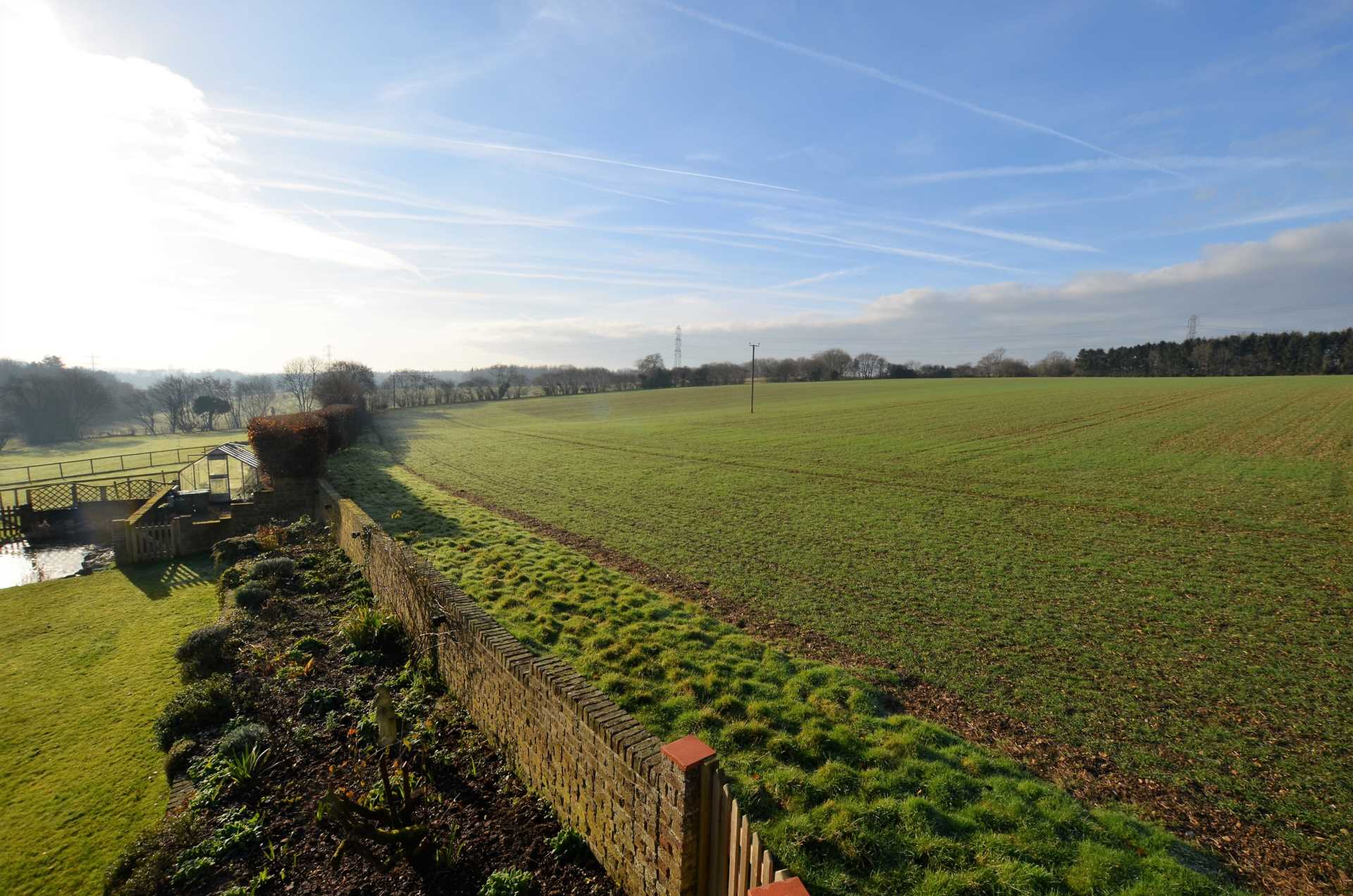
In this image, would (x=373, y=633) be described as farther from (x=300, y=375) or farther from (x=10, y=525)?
(x=300, y=375)

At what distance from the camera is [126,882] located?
4457 mm

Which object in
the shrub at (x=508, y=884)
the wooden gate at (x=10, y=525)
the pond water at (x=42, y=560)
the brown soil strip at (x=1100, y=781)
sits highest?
the shrub at (x=508, y=884)

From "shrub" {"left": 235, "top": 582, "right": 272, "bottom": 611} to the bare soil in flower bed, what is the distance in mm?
1219

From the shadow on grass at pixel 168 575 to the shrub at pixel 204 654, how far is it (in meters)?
5.66

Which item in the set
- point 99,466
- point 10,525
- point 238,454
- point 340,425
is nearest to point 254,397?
point 99,466

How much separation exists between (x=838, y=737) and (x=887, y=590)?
537 centimetres

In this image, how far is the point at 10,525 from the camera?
20172 millimetres

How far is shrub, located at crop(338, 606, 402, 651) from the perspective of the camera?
8.48 m

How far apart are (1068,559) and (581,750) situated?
1282cm

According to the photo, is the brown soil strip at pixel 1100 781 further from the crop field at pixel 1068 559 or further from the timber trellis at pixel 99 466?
the timber trellis at pixel 99 466

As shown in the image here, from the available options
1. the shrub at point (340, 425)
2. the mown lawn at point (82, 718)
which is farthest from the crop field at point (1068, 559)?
the mown lawn at point (82, 718)

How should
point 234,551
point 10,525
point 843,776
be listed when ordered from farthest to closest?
point 10,525
point 234,551
point 843,776

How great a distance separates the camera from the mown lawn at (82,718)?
5.14m

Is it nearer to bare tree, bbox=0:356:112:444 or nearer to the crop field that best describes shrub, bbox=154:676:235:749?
the crop field
